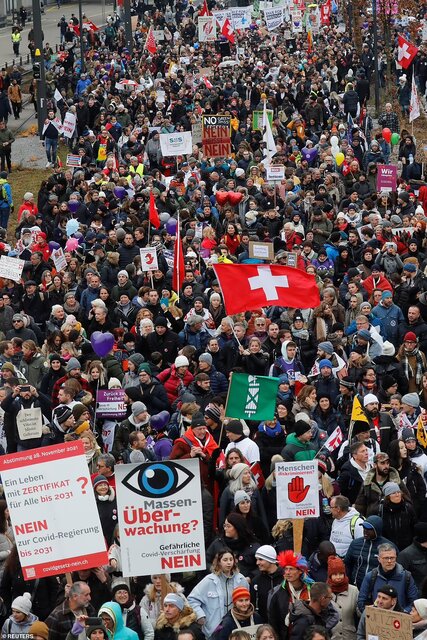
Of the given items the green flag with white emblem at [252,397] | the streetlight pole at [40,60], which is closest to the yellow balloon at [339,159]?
the streetlight pole at [40,60]

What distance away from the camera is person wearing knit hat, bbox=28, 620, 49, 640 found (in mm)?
10992

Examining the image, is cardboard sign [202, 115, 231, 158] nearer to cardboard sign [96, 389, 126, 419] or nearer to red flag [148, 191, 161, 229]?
red flag [148, 191, 161, 229]

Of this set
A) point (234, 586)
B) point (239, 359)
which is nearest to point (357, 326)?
point (239, 359)

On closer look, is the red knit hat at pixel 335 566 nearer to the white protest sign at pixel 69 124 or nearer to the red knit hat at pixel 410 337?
the red knit hat at pixel 410 337

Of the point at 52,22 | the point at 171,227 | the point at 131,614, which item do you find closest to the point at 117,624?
the point at 131,614

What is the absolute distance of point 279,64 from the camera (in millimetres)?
40969

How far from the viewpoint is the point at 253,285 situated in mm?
16594

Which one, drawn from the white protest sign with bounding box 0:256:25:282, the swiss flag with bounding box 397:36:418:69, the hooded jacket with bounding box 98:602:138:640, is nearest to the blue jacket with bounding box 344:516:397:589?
the hooded jacket with bounding box 98:602:138:640

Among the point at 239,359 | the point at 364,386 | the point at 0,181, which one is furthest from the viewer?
the point at 0,181

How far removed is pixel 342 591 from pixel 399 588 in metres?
0.44

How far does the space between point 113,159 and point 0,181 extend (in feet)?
6.72

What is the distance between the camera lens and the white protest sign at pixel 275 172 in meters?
25.1

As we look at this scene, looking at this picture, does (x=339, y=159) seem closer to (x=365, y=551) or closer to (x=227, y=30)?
(x=365, y=551)

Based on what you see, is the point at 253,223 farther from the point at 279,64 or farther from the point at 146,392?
the point at 279,64
